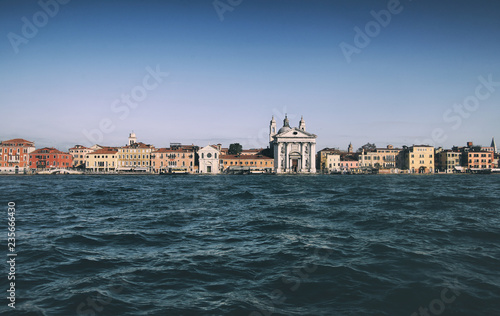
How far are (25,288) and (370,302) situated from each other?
6121 millimetres

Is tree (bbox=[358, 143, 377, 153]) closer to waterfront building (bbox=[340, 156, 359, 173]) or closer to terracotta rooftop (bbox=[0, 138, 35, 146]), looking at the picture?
waterfront building (bbox=[340, 156, 359, 173])

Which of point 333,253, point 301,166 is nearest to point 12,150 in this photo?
point 301,166

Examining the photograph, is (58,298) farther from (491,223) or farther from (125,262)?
(491,223)

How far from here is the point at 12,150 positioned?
74062 millimetres

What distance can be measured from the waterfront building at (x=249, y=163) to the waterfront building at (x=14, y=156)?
44.0m

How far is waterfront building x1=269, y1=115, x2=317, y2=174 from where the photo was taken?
7838 cm

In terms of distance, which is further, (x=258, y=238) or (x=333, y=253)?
(x=258, y=238)

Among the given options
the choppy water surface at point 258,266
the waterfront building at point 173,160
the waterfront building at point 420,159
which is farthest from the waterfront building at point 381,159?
the choppy water surface at point 258,266

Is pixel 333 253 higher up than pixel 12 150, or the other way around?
pixel 12 150

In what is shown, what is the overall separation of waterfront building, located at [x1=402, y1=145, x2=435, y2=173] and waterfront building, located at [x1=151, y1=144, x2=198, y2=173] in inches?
2104

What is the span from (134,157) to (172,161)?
8.98 meters

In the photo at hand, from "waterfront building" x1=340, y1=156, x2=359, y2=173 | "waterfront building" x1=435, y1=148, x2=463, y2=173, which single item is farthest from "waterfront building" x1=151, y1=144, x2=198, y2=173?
"waterfront building" x1=435, y1=148, x2=463, y2=173

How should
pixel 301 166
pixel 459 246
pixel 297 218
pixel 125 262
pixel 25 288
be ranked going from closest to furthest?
pixel 25 288 → pixel 125 262 → pixel 459 246 → pixel 297 218 → pixel 301 166

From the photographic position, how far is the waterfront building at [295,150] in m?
78.4
